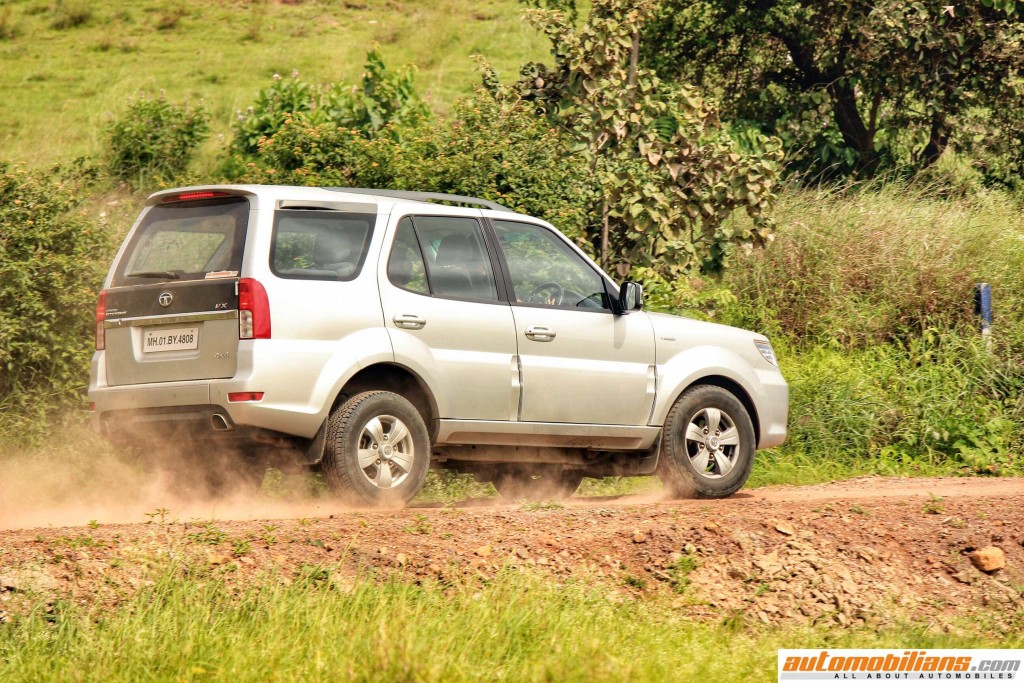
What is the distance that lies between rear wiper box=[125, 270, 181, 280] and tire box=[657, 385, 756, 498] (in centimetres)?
336

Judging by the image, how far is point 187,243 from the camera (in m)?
7.16

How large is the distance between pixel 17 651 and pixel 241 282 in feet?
8.27

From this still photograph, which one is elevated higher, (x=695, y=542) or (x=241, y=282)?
(x=241, y=282)

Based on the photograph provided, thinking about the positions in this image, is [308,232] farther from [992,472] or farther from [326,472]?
[992,472]

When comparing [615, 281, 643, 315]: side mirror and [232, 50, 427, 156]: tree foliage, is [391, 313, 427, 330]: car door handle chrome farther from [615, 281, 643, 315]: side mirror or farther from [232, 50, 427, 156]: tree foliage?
[232, 50, 427, 156]: tree foliage

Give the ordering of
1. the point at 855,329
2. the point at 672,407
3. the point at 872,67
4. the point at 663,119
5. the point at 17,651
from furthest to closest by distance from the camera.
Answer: the point at 872,67 → the point at 663,119 → the point at 855,329 → the point at 672,407 → the point at 17,651

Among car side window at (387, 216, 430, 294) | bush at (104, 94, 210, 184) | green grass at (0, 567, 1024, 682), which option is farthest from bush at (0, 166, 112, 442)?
bush at (104, 94, 210, 184)

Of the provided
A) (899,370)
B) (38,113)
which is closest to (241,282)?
(899,370)

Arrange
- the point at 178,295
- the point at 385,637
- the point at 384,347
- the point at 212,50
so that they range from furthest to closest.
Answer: the point at 212,50
the point at 384,347
the point at 178,295
the point at 385,637

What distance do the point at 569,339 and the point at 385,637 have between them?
146 inches

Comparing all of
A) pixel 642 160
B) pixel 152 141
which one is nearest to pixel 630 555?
pixel 642 160

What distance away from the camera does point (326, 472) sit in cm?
698

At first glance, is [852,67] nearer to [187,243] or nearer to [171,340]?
[187,243]

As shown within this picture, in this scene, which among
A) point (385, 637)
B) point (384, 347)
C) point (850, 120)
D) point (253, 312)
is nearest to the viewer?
point (385, 637)
